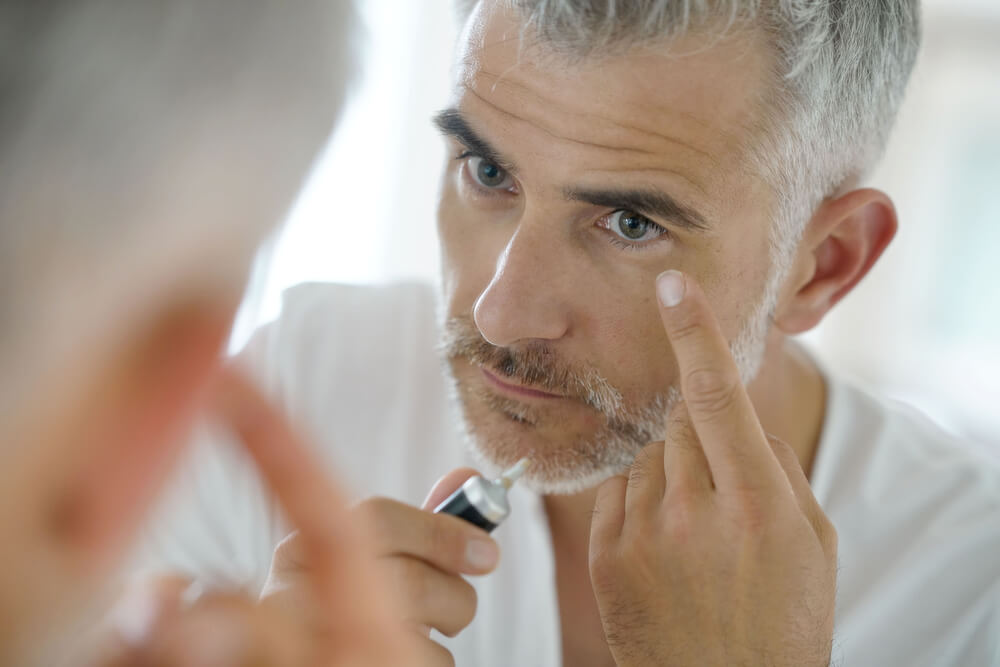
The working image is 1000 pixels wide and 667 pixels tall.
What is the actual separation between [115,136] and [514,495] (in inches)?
36.7

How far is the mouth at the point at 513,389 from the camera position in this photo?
1.00 metres

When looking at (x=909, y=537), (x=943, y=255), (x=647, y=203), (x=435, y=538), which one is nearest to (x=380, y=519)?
(x=435, y=538)

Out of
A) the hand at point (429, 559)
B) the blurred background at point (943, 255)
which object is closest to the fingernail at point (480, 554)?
the hand at point (429, 559)

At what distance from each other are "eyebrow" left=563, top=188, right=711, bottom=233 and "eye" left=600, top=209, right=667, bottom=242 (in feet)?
0.07

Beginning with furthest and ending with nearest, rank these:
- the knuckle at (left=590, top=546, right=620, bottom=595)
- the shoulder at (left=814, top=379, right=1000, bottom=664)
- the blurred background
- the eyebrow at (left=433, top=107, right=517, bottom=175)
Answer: the blurred background < the shoulder at (left=814, top=379, right=1000, bottom=664) < the eyebrow at (left=433, top=107, right=517, bottom=175) < the knuckle at (left=590, top=546, right=620, bottom=595)

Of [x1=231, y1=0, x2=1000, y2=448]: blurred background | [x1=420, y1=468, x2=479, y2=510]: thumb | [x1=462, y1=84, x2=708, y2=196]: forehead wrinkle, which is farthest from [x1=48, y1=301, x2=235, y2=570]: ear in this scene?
[x1=231, y1=0, x2=1000, y2=448]: blurred background

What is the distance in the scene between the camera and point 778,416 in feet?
4.07

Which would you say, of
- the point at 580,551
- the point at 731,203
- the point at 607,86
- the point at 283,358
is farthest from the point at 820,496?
the point at 283,358

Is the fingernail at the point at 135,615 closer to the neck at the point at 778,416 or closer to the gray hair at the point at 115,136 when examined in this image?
the gray hair at the point at 115,136

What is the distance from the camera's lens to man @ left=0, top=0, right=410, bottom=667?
0.39 m

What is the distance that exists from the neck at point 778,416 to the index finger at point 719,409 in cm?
43

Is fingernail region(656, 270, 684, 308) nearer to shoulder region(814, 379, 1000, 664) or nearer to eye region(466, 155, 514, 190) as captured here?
eye region(466, 155, 514, 190)

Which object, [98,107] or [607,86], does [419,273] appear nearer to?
[607,86]

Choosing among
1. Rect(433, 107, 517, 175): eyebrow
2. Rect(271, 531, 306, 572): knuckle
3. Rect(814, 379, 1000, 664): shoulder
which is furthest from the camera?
Rect(814, 379, 1000, 664): shoulder
